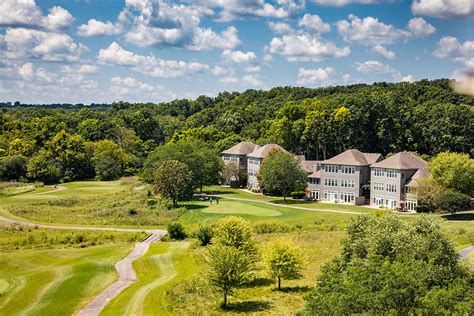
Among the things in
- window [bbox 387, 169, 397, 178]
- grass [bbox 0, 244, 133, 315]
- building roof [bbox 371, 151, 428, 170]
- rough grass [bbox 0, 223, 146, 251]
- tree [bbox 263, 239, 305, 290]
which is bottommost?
grass [bbox 0, 244, 133, 315]

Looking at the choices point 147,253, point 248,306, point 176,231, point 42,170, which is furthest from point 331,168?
point 42,170

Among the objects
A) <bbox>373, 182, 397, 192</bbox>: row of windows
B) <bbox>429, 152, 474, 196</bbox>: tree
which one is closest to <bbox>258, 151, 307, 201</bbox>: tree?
<bbox>373, 182, 397, 192</bbox>: row of windows

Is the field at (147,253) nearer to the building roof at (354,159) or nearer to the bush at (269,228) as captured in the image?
the bush at (269,228)

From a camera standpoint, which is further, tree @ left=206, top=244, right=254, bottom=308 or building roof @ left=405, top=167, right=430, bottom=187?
building roof @ left=405, top=167, right=430, bottom=187

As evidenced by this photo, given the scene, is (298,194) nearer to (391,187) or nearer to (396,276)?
(391,187)

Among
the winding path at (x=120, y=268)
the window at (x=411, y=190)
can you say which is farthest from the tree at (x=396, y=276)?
the window at (x=411, y=190)

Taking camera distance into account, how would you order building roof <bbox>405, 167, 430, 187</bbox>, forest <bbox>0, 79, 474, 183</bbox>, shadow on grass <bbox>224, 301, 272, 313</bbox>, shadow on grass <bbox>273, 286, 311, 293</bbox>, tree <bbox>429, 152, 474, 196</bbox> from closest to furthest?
shadow on grass <bbox>224, 301, 272, 313</bbox>, shadow on grass <bbox>273, 286, 311, 293</bbox>, tree <bbox>429, 152, 474, 196</bbox>, building roof <bbox>405, 167, 430, 187</bbox>, forest <bbox>0, 79, 474, 183</bbox>

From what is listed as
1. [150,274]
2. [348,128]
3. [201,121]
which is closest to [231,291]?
[150,274]

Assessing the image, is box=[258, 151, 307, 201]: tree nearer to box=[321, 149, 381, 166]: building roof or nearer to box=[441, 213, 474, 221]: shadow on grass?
box=[321, 149, 381, 166]: building roof

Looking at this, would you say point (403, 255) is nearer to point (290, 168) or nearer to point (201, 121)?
point (290, 168)
